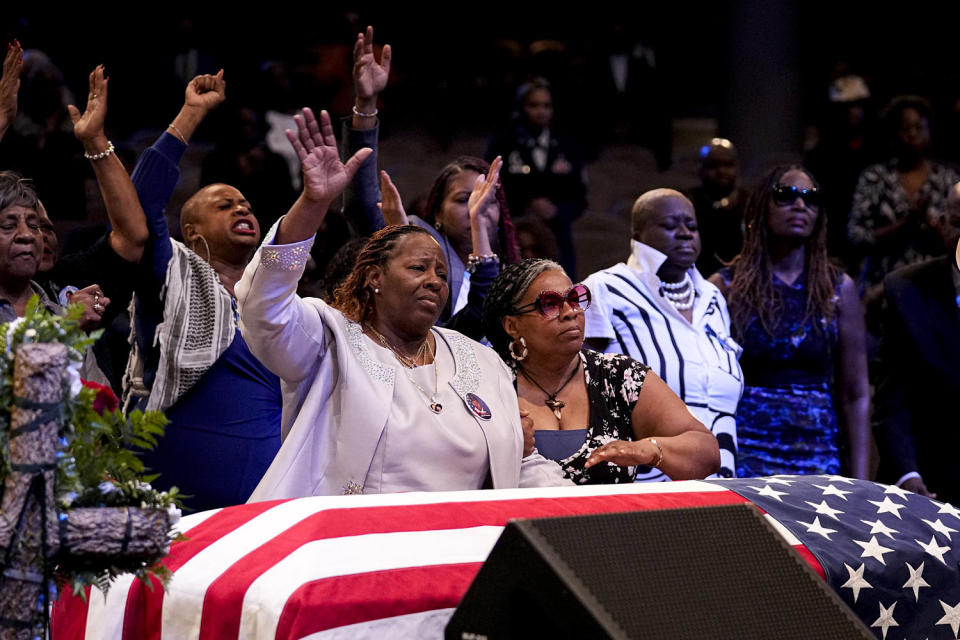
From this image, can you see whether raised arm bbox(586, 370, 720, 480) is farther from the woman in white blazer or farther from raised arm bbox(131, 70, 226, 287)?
raised arm bbox(131, 70, 226, 287)

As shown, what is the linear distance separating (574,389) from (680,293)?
3.60 feet

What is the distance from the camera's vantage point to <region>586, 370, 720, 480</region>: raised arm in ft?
10.6

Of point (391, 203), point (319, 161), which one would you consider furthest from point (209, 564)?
point (391, 203)

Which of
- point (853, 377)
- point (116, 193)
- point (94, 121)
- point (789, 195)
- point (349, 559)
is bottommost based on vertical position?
point (853, 377)

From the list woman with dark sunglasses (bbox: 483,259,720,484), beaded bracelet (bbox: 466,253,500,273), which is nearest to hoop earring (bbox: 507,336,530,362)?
woman with dark sunglasses (bbox: 483,259,720,484)

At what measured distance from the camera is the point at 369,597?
7.61ft

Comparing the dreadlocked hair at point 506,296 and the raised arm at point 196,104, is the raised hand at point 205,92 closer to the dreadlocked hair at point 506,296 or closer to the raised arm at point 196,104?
the raised arm at point 196,104

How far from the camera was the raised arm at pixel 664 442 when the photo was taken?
323 cm

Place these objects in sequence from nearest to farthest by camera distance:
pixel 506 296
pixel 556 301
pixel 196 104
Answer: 1. pixel 556 301
2. pixel 506 296
3. pixel 196 104

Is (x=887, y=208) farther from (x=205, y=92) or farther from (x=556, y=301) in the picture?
(x=205, y=92)

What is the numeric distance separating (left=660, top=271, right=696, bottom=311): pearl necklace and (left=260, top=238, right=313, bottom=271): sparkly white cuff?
1.93 meters

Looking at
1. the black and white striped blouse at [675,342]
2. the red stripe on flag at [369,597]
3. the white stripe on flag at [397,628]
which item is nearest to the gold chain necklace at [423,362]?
the red stripe on flag at [369,597]

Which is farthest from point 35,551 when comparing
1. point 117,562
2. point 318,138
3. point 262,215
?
point 262,215

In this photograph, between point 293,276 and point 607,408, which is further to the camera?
point 607,408
